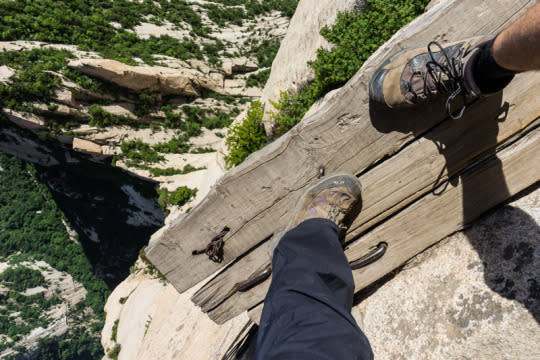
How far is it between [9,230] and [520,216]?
51.1 meters

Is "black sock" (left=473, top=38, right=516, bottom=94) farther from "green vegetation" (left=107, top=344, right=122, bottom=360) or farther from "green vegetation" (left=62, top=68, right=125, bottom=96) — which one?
"green vegetation" (left=62, top=68, right=125, bottom=96)

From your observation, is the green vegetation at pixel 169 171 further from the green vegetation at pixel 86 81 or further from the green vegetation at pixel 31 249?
the green vegetation at pixel 31 249

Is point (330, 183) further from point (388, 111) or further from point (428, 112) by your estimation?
point (428, 112)

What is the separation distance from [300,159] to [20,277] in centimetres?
5045

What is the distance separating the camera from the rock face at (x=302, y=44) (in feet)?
14.0

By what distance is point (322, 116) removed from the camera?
5.29 feet

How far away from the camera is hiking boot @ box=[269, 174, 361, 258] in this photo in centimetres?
164

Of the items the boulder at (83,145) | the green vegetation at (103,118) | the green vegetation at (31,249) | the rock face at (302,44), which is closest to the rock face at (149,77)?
the green vegetation at (103,118)

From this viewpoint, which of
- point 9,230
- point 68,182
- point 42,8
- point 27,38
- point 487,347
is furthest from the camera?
point 9,230

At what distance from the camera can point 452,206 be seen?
1739 mm

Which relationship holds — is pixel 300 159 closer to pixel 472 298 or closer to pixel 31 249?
pixel 472 298

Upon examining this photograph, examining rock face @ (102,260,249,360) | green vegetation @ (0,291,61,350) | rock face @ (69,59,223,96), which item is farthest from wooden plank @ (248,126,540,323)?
green vegetation @ (0,291,61,350)

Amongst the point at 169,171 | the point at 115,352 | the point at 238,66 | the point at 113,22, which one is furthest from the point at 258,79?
the point at 115,352

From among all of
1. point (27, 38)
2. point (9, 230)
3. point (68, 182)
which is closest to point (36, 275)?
point (9, 230)
